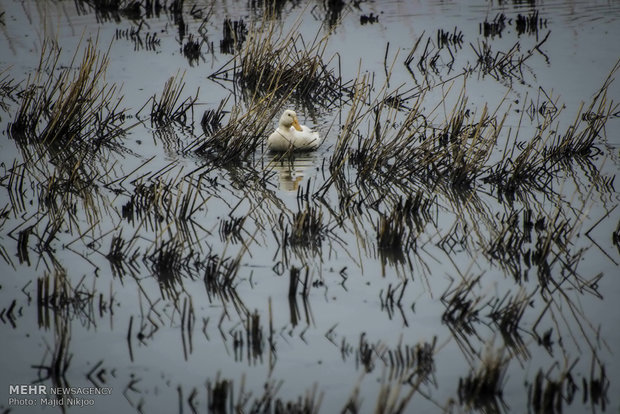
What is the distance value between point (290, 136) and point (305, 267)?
10.6 feet

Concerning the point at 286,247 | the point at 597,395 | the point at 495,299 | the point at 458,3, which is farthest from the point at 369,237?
the point at 458,3

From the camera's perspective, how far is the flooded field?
149 inches

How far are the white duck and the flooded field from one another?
0.17 metres

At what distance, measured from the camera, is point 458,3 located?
17.9 m

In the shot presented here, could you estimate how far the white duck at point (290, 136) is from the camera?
8.28 m

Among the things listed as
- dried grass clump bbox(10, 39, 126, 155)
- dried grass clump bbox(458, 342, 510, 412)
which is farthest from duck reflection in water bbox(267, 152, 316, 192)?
dried grass clump bbox(458, 342, 510, 412)

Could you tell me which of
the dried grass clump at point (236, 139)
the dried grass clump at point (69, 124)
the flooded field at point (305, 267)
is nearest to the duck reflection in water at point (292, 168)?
the flooded field at point (305, 267)

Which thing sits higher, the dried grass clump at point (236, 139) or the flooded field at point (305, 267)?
the dried grass clump at point (236, 139)

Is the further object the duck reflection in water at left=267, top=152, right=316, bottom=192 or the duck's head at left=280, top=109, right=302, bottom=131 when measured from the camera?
the duck's head at left=280, top=109, right=302, bottom=131

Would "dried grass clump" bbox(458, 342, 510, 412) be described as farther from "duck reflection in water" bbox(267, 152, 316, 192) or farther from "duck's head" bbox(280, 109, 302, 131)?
"duck's head" bbox(280, 109, 302, 131)

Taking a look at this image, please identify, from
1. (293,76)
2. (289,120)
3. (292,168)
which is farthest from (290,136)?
(293,76)

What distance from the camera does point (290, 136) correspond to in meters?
8.30

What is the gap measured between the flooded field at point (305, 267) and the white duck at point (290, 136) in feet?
0.55

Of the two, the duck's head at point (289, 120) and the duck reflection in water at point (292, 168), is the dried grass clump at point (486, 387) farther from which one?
the duck's head at point (289, 120)
